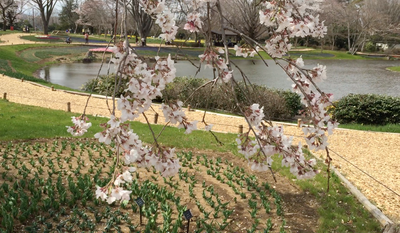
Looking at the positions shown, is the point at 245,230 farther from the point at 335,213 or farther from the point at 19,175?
the point at 19,175

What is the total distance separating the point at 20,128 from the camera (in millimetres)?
7117

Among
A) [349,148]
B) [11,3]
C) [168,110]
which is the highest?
[11,3]

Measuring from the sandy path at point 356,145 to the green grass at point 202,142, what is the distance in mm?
453

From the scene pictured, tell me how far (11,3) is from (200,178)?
4913 cm

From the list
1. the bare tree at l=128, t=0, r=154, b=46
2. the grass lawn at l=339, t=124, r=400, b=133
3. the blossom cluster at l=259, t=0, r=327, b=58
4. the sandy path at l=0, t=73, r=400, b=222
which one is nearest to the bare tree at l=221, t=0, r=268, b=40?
the bare tree at l=128, t=0, r=154, b=46

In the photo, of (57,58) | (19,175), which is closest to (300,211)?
(19,175)

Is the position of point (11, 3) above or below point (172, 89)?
above

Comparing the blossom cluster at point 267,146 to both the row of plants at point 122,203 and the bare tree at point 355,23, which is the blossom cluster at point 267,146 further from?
the bare tree at point 355,23

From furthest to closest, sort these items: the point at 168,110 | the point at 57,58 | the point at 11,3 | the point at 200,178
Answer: the point at 11,3 < the point at 57,58 < the point at 200,178 < the point at 168,110

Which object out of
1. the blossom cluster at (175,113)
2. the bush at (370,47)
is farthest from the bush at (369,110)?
the bush at (370,47)

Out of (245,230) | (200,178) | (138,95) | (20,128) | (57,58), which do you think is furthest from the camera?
(57,58)

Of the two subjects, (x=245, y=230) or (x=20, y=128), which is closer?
(x=245, y=230)

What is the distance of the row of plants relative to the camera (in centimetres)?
361

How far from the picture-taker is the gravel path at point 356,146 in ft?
16.9
